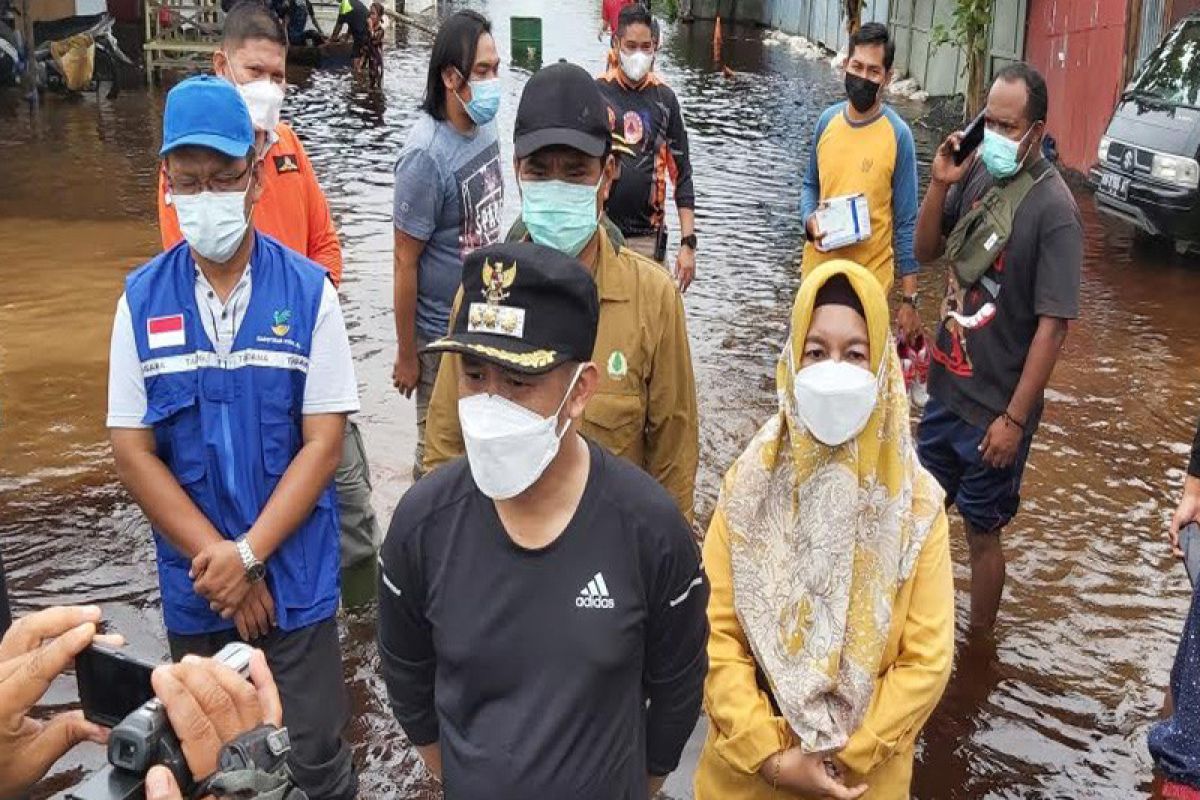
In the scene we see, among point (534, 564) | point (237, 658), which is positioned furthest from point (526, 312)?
point (237, 658)

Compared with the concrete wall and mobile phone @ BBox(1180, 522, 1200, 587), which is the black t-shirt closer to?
mobile phone @ BBox(1180, 522, 1200, 587)

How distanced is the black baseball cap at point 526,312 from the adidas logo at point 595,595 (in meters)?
A: 0.39

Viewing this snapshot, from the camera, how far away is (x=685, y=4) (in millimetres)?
39219

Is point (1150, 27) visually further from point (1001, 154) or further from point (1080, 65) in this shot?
point (1001, 154)

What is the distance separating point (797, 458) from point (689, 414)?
0.57 metres

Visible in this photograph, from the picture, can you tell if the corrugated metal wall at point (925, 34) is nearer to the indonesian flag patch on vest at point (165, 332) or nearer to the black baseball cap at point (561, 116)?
the black baseball cap at point (561, 116)

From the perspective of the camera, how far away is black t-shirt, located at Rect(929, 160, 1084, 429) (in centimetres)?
415

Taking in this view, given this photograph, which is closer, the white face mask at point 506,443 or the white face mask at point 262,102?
the white face mask at point 506,443

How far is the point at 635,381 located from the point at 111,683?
5.27ft

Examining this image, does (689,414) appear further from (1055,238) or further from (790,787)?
(1055,238)

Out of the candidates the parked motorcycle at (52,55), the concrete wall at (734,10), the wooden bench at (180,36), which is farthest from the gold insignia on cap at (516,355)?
the concrete wall at (734,10)

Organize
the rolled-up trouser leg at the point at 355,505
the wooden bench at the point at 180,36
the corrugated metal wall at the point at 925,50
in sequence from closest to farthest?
the rolled-up trouser leg at the point at 355,505 < the wooden bench at the point at 180,36 < the corrugated metal wall at the point at 925,50

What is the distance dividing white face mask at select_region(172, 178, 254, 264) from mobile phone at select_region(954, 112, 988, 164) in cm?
274

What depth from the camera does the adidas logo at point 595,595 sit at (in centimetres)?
223
